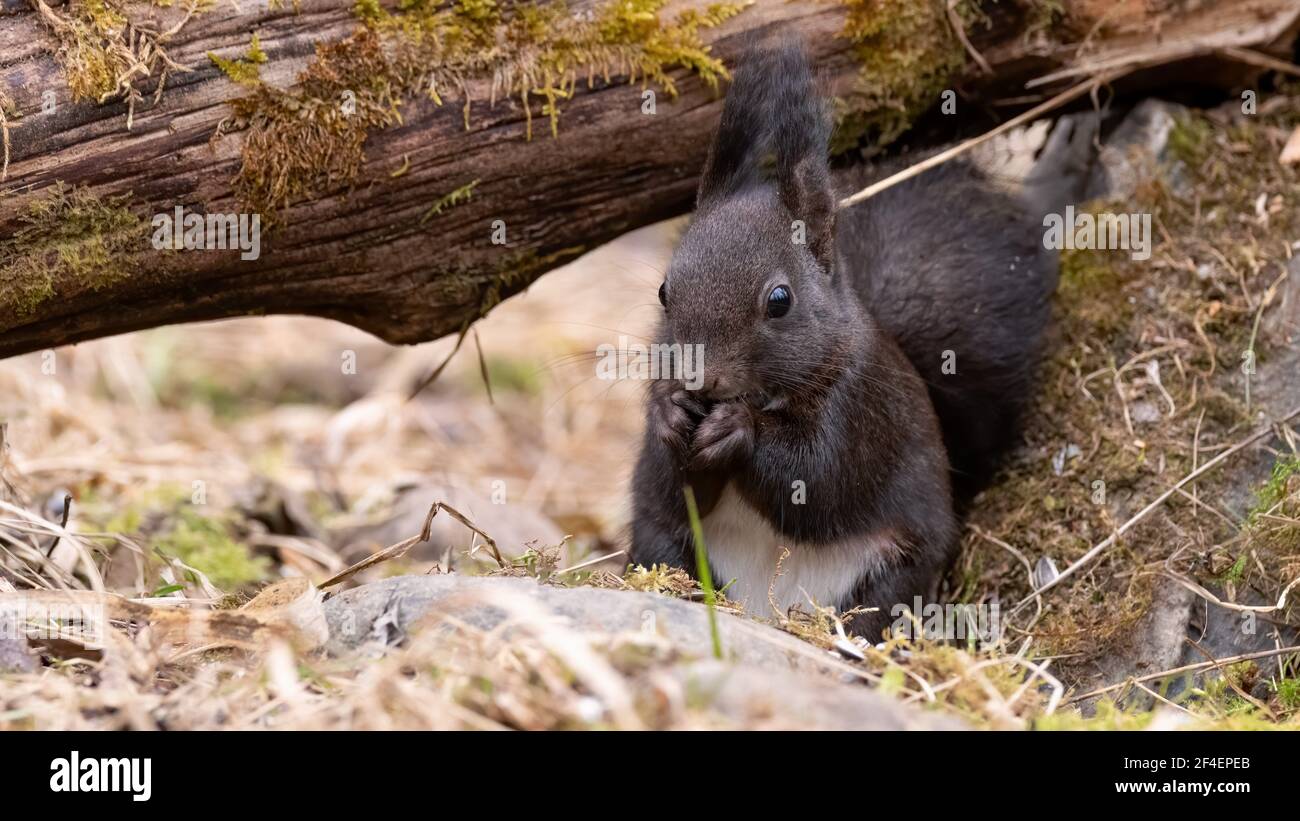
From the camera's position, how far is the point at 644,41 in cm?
498

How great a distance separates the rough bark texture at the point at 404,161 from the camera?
4438 mm

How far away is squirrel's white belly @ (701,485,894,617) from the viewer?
489 centimetres

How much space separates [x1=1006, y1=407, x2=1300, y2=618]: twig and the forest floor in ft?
0.08

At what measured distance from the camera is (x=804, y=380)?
463 cm

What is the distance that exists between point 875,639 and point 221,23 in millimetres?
3229

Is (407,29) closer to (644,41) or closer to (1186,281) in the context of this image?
(644,41)

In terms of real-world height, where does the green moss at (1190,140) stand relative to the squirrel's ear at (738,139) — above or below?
above

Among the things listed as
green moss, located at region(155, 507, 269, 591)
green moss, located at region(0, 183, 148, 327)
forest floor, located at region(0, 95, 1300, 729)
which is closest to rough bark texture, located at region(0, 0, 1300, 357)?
green moss, located at region(0, 183, 148, 327)

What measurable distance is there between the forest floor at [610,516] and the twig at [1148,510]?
0.08 ft

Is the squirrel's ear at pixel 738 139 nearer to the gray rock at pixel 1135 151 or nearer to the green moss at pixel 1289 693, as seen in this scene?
the gray rock at pixel 1135 151

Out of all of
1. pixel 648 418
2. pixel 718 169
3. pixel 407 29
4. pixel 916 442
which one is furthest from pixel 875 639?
pixel 407 29

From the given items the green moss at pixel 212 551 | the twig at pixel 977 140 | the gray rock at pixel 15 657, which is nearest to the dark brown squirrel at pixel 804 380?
the twig at pixel 977 140

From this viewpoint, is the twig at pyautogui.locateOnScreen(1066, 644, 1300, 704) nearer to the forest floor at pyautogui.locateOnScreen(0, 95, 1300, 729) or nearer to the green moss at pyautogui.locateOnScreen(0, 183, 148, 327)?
the forest floor at pyautogui.locateOnScreen(0, 95, 1300, 729)

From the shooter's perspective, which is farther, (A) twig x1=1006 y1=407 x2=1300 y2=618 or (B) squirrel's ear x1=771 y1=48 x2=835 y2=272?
(A) twig x1=1006 y1=407 x2=1300 y2=618
